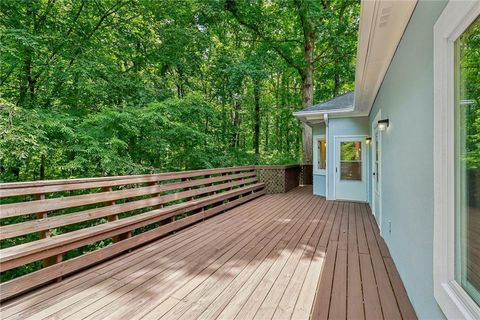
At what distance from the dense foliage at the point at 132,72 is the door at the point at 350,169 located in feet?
11.4

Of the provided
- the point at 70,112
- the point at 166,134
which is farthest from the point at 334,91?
the point at 70,112

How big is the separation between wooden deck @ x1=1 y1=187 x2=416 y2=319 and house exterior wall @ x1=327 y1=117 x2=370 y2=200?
3.27 metres

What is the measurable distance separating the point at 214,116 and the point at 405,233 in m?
6.44

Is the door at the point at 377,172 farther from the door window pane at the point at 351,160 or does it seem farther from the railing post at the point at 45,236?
the railing post at the point at 45,236

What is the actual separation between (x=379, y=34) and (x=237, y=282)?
297cm

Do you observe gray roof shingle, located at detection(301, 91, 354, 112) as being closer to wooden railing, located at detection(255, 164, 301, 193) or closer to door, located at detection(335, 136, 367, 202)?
door, located at detection(335, 136, 367, 202)

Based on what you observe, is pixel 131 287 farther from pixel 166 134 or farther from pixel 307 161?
A: pixel 307 161

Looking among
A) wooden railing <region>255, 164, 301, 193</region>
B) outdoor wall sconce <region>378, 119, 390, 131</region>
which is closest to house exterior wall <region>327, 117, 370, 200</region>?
wooden railing <region>255, 164, 301, 193</region>

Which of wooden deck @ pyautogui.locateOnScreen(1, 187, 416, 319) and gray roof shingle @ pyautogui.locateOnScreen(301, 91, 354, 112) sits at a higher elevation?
gray roof shingle @ pyautogui.locateOnScreen(301, 91, 354, 112)

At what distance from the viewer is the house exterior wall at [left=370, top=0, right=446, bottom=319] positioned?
1.75 meters

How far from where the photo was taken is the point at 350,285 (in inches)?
103

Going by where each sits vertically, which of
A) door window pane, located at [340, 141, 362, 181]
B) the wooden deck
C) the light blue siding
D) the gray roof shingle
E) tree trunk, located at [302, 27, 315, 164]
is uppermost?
tree trunk, located at [302, 27, 315, 164]

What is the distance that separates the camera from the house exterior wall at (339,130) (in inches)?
285

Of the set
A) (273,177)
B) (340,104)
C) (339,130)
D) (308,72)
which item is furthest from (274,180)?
(308,72)
